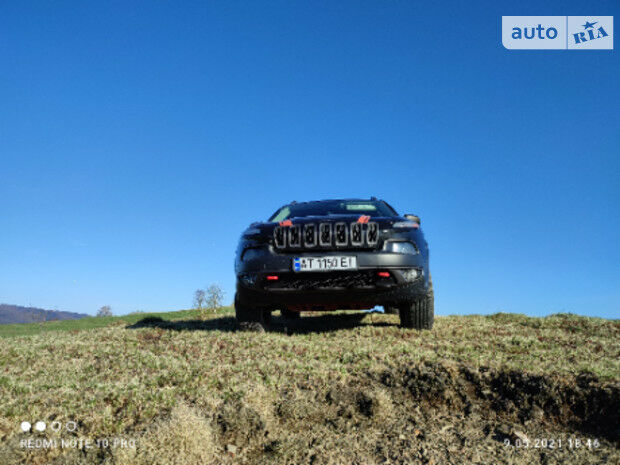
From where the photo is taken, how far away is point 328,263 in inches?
184

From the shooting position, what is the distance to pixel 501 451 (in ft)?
7.29

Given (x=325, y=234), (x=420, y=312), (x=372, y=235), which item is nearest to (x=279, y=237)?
(x=325, y=234)

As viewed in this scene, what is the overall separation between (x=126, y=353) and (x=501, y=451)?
3.32m

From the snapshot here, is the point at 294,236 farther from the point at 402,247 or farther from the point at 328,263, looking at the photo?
the point at 402,247

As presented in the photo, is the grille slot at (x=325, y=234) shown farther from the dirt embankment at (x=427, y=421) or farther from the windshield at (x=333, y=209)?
the dirt embankment at (x=427, y=421)

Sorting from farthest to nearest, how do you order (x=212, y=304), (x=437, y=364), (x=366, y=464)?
(x=212, y=304)
(x=437, y=364)
(x=366, y=464)

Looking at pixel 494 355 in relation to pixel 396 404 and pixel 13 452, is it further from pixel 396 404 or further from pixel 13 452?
pixel 13 452

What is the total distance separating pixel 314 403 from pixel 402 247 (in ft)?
8.55

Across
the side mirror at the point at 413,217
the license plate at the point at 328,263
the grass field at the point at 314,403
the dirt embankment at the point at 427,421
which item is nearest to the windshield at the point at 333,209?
the side mirror at the point at 413,217

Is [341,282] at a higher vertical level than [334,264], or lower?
lower

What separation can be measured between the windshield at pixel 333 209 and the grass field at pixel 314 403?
2.25 metres

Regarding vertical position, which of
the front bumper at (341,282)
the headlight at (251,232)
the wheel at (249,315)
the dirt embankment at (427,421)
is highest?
the headlight at (251,232)

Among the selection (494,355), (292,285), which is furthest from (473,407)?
(292,285)

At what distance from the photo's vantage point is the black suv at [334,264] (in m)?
4.71
